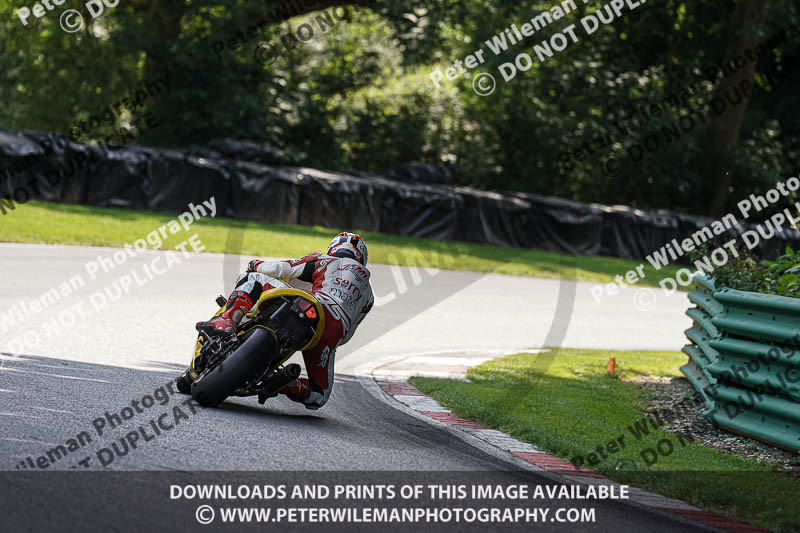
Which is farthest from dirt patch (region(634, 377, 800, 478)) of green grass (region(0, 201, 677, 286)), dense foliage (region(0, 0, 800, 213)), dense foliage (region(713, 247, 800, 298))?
dense foliage (region(0, 0, 800, 213))

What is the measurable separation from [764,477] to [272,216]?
19.8m

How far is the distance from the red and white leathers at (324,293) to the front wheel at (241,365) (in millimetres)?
536

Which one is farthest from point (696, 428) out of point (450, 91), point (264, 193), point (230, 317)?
point (450, 91)

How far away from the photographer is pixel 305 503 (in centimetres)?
499

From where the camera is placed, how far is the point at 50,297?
1162 cm

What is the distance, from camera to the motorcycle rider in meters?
7.23

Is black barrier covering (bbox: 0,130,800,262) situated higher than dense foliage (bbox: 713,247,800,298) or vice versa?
black barrier covering (bbox: 0,130,800,262)

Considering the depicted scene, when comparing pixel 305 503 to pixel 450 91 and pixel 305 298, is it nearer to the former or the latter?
pixel 305 298

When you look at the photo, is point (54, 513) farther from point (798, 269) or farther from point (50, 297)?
point (50, 297)

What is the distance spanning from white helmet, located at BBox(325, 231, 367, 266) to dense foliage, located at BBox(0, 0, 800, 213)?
925 inches

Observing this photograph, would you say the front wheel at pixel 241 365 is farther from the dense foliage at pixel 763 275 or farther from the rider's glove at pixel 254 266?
the dense foliage at pixel 763 275

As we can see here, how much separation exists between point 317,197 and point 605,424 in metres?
18.3

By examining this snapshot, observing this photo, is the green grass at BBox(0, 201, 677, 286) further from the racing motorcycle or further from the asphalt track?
the racing motorcycle

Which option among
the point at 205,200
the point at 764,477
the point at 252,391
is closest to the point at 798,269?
the point at 764,477
